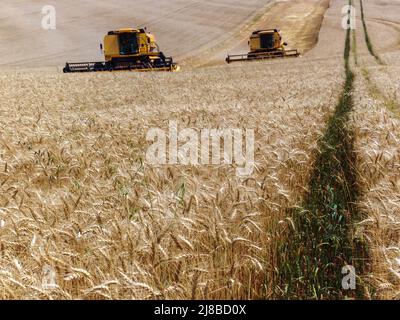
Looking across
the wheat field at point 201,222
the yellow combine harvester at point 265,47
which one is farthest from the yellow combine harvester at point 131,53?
the wheat field at point 201,222

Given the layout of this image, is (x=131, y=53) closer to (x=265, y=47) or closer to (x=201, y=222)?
(x=265, y=47)

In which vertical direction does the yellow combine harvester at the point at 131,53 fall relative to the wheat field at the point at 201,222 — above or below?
above

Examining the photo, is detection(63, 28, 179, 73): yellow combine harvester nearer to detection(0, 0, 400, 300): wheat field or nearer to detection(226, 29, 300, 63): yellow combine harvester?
detection(226, 29, 300, 63): yellow combine harvester

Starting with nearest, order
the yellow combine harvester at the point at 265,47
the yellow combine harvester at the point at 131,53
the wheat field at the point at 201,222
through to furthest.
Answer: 1. the wheat field at the point at 201,222
2. the yellow combine harvester at the point at 131,53
3. the yellow combine harvester at the point at 265,47

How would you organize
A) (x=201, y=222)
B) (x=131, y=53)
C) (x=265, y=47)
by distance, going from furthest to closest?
(x=265, y=47) → (x=131, y=53) → (x=201, y=222)

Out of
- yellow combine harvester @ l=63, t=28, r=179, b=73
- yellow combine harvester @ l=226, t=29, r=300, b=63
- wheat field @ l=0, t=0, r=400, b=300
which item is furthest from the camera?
yellow combine harvester @ l=226, t=29, r=300, b=63

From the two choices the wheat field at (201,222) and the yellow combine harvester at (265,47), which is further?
the yellow combine harvester at (265,47)

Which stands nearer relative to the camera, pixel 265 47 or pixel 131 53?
pixel 131 53

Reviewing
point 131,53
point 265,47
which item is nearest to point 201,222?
point 131,53

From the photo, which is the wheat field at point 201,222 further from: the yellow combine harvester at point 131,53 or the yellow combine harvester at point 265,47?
the yellow combine harvester at point 265,47

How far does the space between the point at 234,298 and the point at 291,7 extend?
87.6 meters

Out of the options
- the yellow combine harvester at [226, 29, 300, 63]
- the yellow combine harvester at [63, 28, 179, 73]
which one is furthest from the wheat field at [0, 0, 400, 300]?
the yellow combine harvester at [226, 29, 300, 63]

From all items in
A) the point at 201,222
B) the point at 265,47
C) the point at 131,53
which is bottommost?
the point at 201,222

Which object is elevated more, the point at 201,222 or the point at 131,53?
the point at 131,53
